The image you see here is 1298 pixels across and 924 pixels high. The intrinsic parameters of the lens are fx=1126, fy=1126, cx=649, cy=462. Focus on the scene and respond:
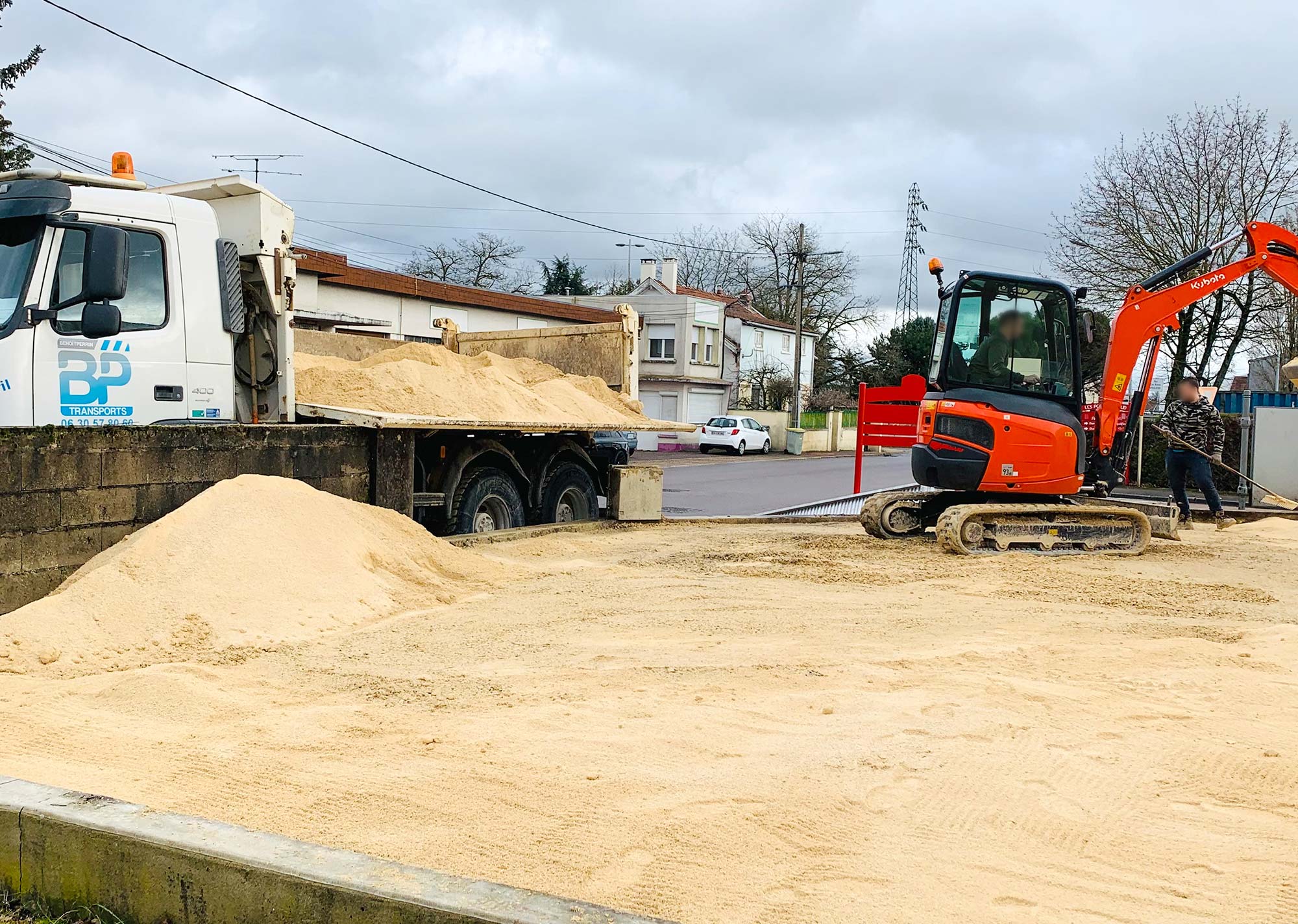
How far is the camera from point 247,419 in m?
9.04

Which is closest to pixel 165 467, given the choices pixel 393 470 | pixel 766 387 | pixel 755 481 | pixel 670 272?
pixel 393 470

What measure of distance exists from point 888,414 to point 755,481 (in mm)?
10498

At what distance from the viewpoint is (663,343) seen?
54531mm

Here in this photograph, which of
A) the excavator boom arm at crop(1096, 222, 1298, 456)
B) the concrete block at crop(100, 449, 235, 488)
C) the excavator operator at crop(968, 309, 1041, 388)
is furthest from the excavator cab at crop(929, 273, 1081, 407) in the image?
the concrete block at crop(100, 449, 235, 488)

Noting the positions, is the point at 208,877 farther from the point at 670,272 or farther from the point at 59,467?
the point at 670,272

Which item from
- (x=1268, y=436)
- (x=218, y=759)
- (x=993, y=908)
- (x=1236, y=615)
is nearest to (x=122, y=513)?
(x=218, y=759)

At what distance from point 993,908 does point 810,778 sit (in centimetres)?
115

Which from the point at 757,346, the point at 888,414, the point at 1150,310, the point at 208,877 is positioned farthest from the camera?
the point at 757,346

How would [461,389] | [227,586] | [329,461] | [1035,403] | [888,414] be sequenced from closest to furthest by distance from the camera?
[227,586] < [329,461] < [461,389] < [1035,403] < [888,414]

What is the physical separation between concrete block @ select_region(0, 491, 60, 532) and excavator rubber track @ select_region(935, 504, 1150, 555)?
8.11m

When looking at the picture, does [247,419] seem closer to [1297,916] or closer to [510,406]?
[510,406]

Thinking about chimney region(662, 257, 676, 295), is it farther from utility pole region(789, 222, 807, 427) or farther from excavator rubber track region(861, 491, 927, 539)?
excavator rubber track region(861, 491, 927, 539)

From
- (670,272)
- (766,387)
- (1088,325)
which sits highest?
(670,272)

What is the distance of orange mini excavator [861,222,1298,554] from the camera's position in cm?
1172
